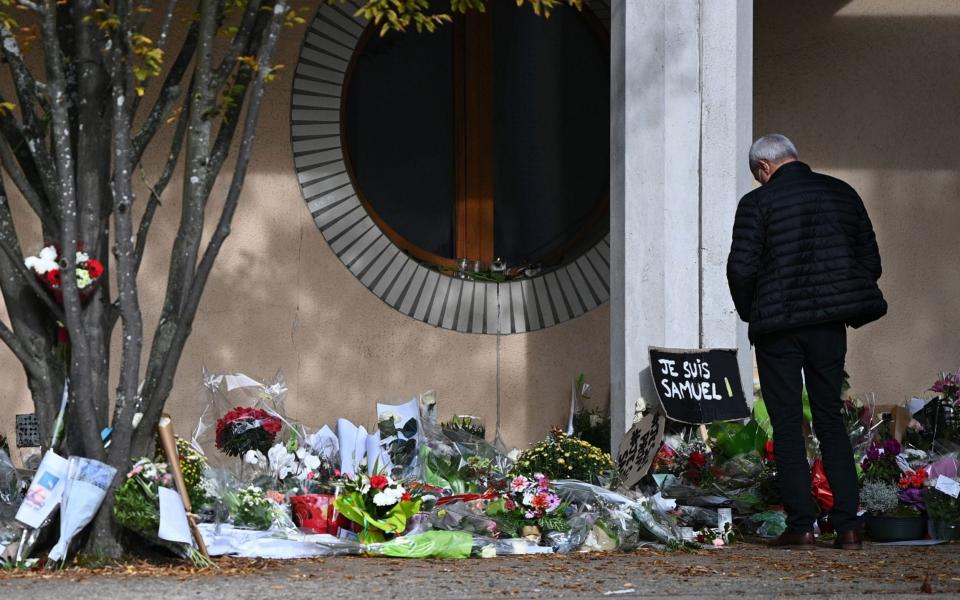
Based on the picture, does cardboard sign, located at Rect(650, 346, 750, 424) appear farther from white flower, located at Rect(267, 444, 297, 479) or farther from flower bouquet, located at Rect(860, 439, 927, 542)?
white flower, located at Rect(267, 444, 297, 479)

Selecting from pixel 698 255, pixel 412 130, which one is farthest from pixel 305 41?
pixel 698 255

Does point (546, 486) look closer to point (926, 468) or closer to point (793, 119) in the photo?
point (926, 468)

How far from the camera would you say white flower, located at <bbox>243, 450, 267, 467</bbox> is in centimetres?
664

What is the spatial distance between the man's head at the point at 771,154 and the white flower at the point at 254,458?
102 inches

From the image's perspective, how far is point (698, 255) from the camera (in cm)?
720

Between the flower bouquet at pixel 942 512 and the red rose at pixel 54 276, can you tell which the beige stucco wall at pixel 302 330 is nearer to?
the flower bouquet at pixel 942 512

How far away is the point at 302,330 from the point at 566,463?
2.61 m

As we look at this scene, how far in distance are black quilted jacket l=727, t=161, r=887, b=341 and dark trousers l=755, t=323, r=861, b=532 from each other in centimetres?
9

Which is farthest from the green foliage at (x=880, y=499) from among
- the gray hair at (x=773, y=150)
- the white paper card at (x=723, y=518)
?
the gray hair at (x=773, y=150)

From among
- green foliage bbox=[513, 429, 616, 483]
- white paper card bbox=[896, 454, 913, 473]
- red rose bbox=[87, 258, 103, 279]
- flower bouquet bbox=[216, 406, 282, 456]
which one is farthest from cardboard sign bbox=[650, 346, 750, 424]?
red rose bbox=[87, 258, 103, 279]

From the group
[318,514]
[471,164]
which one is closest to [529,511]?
[318,514]

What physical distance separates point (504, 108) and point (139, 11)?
3.95 m

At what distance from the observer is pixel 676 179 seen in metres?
7.20

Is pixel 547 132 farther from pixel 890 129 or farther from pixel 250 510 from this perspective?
pixel 250 510
